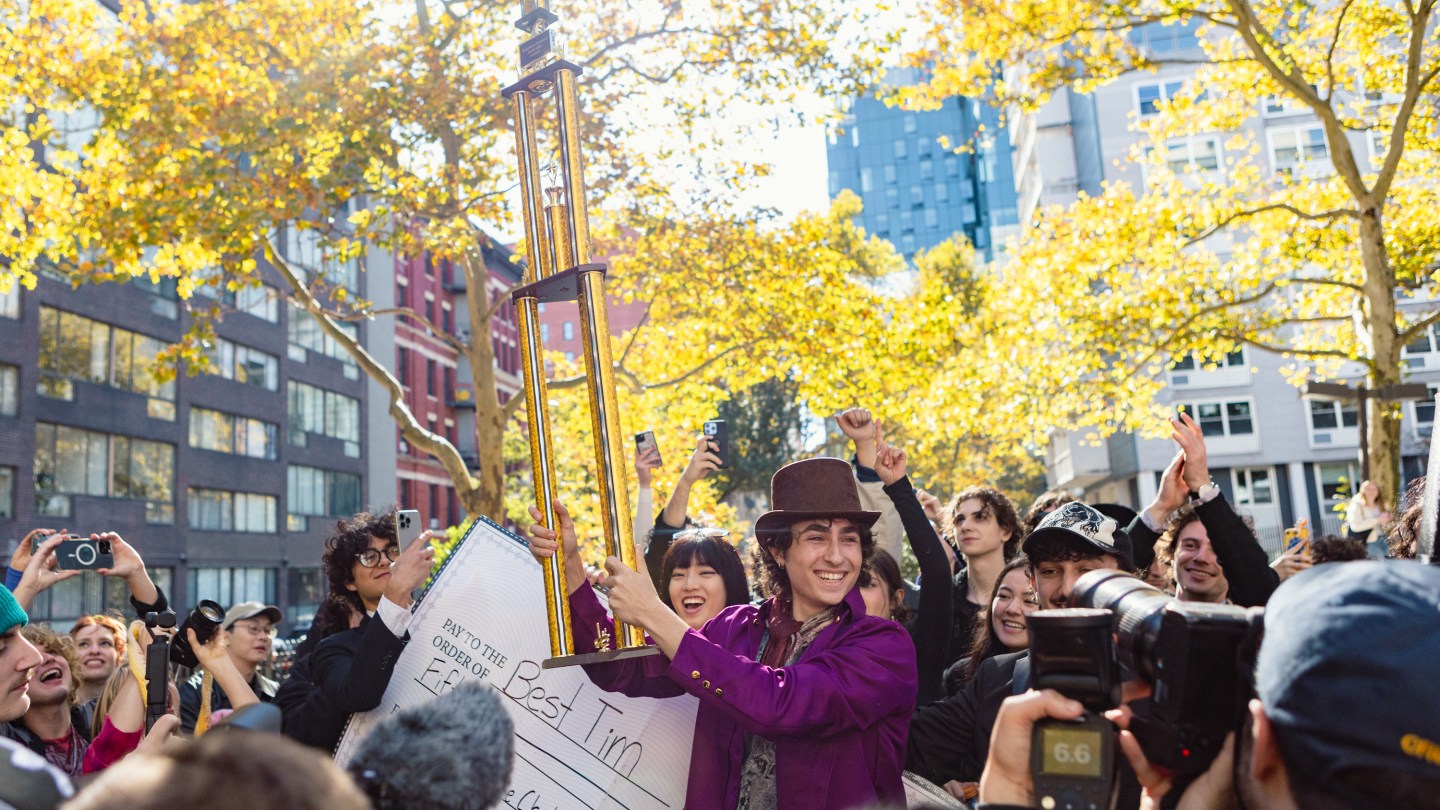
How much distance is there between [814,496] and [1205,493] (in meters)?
A: 1.09

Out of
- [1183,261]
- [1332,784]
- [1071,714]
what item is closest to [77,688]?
[1071,714]

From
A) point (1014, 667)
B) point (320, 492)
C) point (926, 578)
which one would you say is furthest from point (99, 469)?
point (1014, 667)

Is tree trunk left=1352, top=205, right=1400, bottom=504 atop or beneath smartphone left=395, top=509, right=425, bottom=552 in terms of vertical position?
atop

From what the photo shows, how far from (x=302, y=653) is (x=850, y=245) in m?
34.9

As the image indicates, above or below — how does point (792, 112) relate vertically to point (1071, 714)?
above

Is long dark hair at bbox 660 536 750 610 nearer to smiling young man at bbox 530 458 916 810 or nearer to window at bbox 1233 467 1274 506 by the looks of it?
smiling young man at bbox 530 458 916 810

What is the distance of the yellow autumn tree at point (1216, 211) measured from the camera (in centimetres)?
1223

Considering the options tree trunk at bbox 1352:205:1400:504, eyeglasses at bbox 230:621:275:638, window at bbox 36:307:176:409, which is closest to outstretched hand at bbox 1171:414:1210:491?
eyeglasses at bbox 230:621:275:638

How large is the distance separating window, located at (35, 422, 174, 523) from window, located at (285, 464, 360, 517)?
6.25m

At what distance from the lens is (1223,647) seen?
1.66 m

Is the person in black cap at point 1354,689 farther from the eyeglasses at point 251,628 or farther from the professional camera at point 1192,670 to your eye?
the eyeglasses at point 251,628

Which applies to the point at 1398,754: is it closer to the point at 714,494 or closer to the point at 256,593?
the point at 714,494

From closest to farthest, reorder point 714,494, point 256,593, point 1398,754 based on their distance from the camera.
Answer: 1. point 1398,754
2. point 714,494
3. point 256,593

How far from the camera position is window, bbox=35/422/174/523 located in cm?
2708
